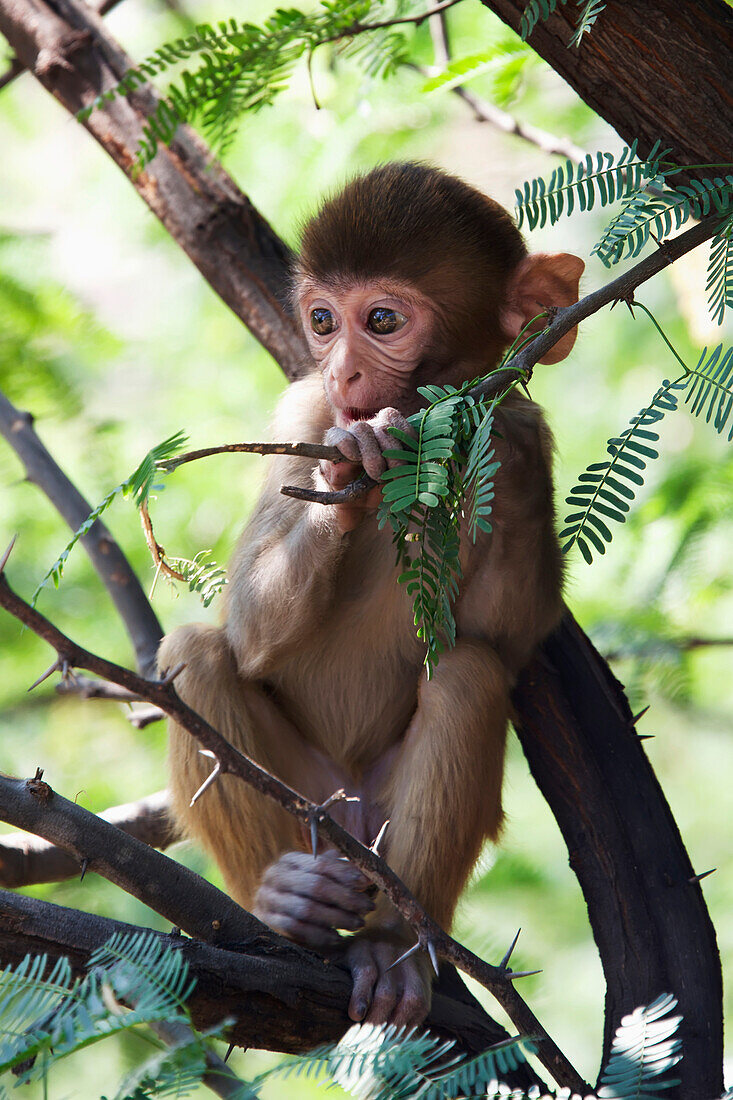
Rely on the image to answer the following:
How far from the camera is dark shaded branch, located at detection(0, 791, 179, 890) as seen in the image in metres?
4.19

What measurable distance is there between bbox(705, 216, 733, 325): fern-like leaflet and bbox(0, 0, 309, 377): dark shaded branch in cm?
258

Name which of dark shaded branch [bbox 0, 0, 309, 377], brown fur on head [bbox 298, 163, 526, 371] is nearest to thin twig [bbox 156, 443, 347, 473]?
brown fur on head [bbox 298, 163, 526, 371]

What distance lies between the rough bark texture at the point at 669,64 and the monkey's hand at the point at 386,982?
8.30ft

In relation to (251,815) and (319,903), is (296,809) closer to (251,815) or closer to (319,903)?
(319,903)

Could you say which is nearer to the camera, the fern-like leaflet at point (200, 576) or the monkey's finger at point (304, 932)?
the fern-like leaflet at point (200, 576)

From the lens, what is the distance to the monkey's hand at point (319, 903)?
366 cm

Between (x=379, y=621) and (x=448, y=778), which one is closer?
(x=448, y=778)

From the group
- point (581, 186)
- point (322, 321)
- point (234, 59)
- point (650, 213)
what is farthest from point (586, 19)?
point (234, 59)

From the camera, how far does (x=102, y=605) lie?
694 cm

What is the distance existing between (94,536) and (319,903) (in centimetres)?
207

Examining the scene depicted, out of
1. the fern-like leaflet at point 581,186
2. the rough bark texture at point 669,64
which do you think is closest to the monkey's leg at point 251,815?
the fern-like leaflet at point 581,186

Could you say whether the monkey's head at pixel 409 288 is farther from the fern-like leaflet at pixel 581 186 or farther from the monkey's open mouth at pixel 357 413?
the fern-like leaflet at pixel 581 186

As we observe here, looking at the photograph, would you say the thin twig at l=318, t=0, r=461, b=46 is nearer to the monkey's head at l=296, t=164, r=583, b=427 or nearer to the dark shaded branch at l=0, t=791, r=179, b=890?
the monkey's head at l=296, t=164, r=583, b=427

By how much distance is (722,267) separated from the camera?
2793 millimetres
